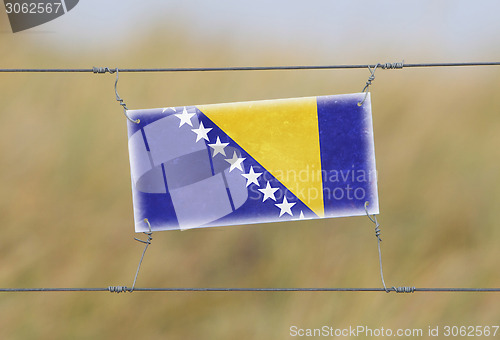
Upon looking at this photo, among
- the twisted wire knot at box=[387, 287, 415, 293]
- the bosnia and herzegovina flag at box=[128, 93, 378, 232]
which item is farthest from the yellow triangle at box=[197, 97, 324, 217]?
the twisted wire knot at box=[387, 287, 415, 293]

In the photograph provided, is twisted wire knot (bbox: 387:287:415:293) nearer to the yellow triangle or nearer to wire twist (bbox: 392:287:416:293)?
wire twist (bbox: 392:287:416:293)

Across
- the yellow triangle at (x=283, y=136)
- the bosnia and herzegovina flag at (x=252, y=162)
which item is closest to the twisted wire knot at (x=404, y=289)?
the bosnia and herzegovina flag at (x=252, y=162)

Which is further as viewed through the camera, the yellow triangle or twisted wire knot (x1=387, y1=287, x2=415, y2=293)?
the yellow triangle

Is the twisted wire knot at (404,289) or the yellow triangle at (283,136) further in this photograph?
the yellow triangle at (283,136)

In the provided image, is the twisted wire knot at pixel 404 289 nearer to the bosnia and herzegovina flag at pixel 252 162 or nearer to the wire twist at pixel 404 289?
the wire twist at pixel 404 289

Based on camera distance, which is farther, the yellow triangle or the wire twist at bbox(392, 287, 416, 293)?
the yellow triangle

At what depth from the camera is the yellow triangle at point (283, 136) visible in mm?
3338

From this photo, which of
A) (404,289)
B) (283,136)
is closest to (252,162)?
(283,136)

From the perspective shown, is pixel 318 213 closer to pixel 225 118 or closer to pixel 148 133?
pixel 225 118

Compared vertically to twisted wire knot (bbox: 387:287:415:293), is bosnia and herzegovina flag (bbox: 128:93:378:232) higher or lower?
higher

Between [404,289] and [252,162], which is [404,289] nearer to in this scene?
[404,289]

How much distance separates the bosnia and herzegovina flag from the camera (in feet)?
10.9

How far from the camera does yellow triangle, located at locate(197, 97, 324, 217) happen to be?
3338 millimetres

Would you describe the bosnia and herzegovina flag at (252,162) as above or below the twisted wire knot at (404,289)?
above
